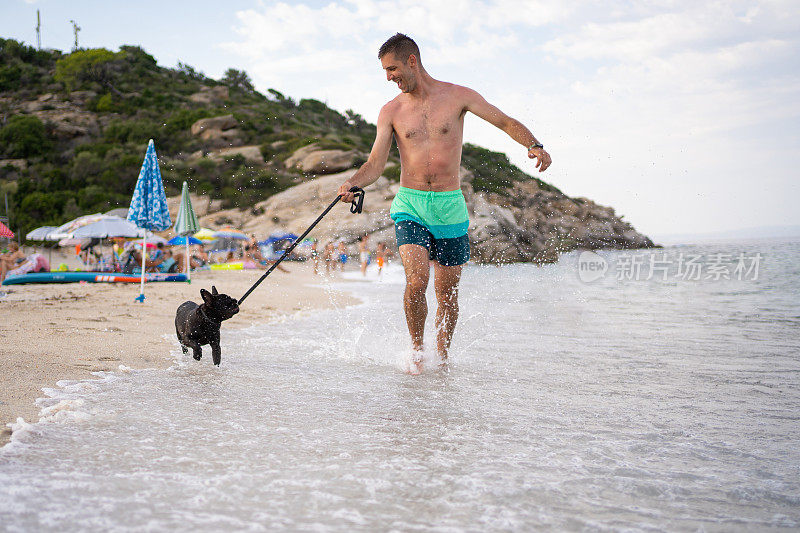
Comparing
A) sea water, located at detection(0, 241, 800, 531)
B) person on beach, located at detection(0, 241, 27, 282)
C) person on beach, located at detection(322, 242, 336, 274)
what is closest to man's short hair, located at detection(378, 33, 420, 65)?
sea water, located at detection(0, 241, 800, 531)

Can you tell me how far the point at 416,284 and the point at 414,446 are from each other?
65.6 inches

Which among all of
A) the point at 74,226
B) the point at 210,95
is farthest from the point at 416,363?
the point at 210,95

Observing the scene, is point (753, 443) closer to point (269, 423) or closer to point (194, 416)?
point (269, 423)

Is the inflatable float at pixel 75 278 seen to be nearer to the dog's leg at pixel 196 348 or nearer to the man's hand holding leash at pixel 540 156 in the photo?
the dog's leg at pixel 196 348

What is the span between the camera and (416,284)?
12.6 ft

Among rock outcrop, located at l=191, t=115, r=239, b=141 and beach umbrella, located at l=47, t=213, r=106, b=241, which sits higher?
rock outcrop, located at l=191, t=115, r=239, b=141

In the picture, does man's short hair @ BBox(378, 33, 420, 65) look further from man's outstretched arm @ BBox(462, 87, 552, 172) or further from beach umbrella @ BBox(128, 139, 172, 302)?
beach umbrella @ BBox(128, 139, 172, 302)

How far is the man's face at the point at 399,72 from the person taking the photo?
12.6ft

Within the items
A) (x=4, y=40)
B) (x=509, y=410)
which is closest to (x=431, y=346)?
(x=509, y=410)

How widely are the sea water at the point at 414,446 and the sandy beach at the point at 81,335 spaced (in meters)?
0.17

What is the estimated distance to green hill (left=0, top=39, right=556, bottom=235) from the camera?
120ft

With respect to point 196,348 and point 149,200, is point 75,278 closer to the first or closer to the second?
point 149,200

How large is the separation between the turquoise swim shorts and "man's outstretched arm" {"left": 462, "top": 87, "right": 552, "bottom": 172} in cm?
55

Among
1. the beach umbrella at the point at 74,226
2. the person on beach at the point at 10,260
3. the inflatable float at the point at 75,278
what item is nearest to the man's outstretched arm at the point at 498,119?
the inflatable float at the point at 75,278
